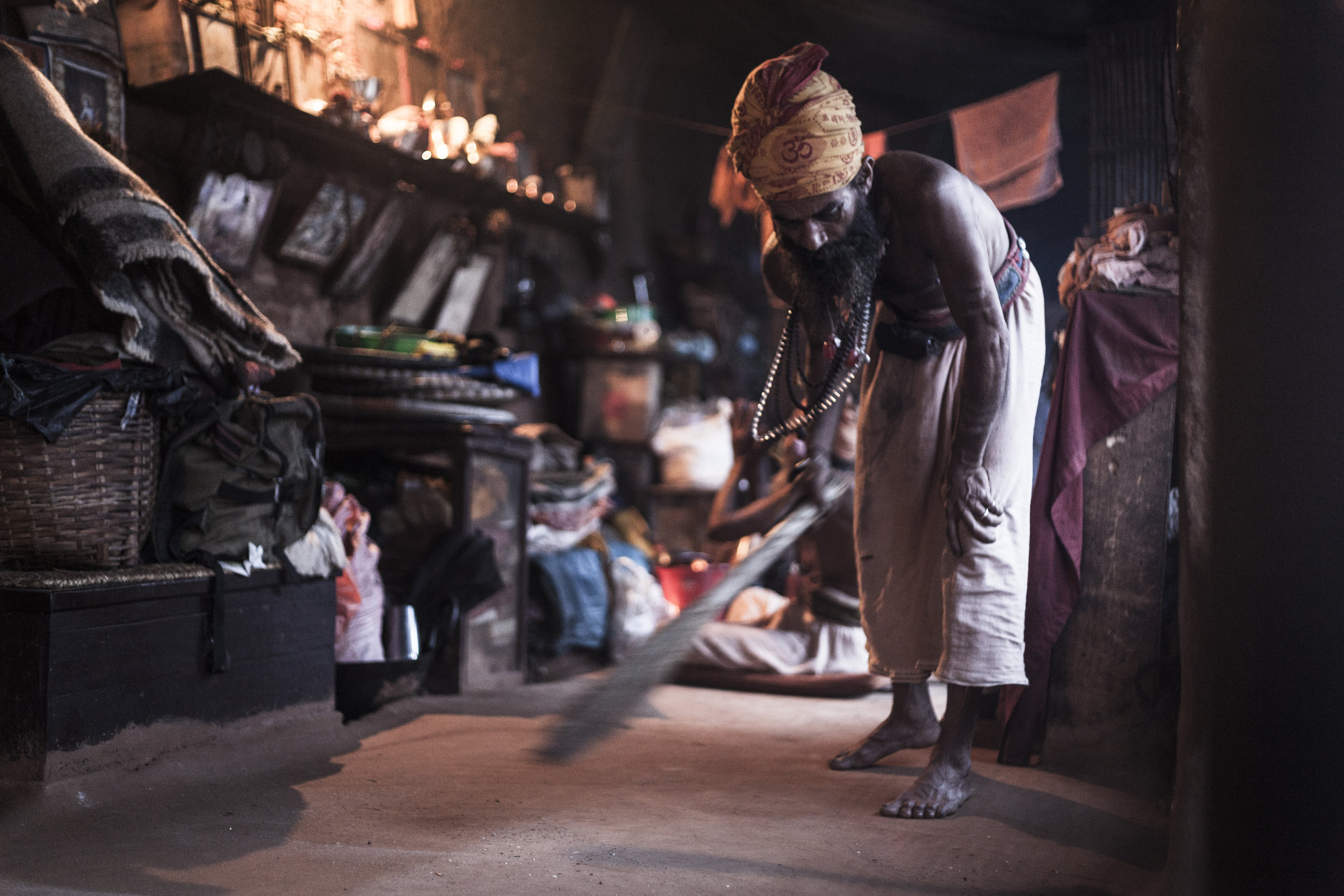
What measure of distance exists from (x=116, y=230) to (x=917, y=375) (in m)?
1.91

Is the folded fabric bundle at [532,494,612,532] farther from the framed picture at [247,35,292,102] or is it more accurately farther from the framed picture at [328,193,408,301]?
the framed picture at [247,35,292,102]

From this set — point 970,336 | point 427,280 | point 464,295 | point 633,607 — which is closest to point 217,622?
point 970,336

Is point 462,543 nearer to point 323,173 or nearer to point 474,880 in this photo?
A: point 323,173

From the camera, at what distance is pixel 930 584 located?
7.83 ft

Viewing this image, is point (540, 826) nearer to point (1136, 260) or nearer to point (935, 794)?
point (935, 794)

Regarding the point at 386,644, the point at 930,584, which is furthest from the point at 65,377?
the point at 930,584

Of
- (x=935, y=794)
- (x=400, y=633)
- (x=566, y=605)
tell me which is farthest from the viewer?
(x=566, y=605)

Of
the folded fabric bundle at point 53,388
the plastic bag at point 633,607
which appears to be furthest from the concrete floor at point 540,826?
the plastic bag at point 633,607

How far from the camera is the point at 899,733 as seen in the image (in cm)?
254

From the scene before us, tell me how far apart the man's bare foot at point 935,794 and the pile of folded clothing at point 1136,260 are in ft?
4.40

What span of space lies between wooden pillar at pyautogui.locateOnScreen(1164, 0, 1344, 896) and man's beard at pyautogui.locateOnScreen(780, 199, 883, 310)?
3.08 feet

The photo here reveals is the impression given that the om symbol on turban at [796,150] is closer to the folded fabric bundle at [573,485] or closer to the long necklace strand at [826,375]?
the long necklace strand at [826,375]

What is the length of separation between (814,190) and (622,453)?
13.7 feet

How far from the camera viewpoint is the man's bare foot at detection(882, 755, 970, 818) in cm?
205
